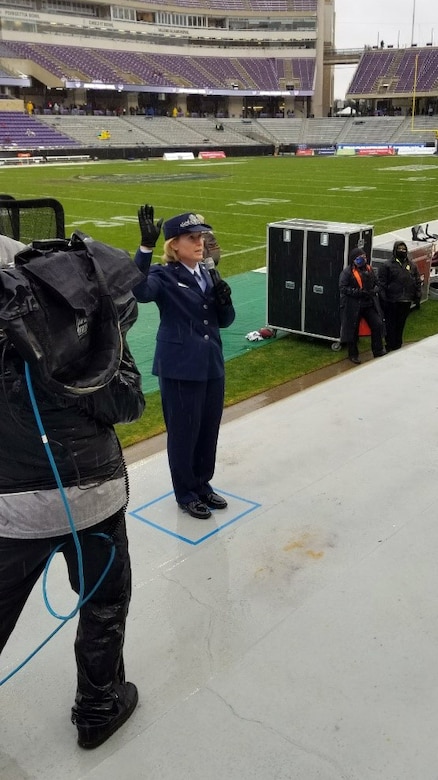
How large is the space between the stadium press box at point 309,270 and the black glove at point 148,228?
4379 mm

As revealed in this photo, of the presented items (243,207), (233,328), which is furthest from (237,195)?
(233,328)

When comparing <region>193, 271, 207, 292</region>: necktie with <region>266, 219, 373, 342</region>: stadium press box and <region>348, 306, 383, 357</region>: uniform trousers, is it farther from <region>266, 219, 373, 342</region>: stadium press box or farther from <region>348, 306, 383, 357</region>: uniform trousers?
<region>266, 219, 373, 342</region>: stadium press box

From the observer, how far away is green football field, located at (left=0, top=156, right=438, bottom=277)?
55.6ft

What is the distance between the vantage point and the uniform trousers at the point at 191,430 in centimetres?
394

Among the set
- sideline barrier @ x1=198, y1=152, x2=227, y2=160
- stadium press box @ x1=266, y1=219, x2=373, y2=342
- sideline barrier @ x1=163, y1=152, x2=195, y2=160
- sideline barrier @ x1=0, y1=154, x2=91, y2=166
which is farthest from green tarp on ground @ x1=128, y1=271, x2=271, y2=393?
sideline barrier @ x1=198, y1=152, x2=227, y2=160

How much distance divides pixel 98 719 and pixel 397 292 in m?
6.17

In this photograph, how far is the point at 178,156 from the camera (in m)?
49.9

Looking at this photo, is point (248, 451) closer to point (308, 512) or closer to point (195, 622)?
point (308, 512)

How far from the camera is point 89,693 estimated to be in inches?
97.9

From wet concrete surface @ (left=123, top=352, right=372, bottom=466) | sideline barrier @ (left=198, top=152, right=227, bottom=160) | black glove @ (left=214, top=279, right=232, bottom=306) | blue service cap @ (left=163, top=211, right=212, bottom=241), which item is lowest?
wet concrete surface @ (left=123, top=352, right=372, bottom=466)

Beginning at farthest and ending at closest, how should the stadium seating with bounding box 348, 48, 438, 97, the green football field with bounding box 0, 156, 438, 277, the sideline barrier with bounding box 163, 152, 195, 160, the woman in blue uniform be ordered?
the stadium seating with bounding box 348, 48, 438, 97 < the sideline barrier with bounding box 163, 152, 195, 160 < the green football field with bounding box 0, 156, 438, 277 < the woman in blue uniform

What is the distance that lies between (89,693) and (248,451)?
267cm

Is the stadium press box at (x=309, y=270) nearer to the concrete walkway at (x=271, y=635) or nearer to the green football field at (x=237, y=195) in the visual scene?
the concrete walkway at (x=271, y=635)

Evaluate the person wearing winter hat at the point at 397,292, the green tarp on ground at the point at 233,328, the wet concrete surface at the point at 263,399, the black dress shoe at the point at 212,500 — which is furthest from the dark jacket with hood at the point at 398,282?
the black dress shoe at the point at 212,500
